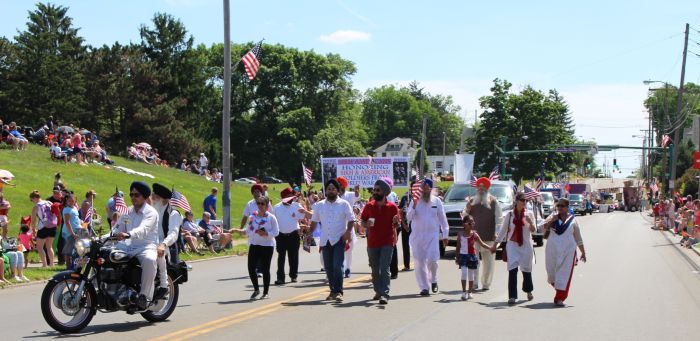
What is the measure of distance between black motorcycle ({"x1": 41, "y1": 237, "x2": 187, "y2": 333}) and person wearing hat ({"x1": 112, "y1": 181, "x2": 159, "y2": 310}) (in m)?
0.10

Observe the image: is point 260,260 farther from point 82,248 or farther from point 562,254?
point 562,254

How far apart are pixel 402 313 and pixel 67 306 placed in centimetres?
444

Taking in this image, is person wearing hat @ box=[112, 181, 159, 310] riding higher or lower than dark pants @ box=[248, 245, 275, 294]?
higher

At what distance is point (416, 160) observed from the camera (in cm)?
13938

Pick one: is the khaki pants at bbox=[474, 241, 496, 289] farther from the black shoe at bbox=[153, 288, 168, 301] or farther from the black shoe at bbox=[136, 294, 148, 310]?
the black shoe at bbox=[136, 294, 148, 310]

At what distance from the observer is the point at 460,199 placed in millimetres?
23828

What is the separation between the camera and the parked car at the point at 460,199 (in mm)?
22219

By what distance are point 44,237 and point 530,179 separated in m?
73.7

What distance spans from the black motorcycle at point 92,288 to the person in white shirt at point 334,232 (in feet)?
10.3

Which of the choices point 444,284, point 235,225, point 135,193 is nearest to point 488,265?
point 444,284

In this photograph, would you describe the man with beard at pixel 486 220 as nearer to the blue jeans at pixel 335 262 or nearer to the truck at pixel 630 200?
the blue jeans at pixel 335 262

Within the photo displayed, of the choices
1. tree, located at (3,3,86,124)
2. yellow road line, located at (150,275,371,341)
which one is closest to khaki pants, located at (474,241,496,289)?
yellow road line, located at (150,275,371,341)

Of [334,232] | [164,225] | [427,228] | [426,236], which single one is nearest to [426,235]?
A: [426,236]

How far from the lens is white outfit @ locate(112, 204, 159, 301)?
9.84 m
